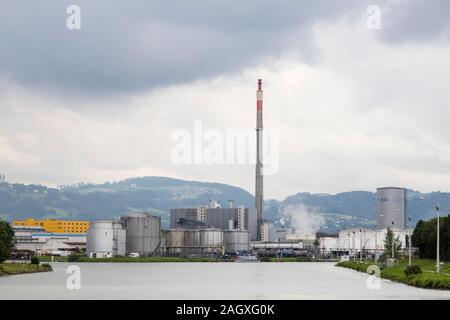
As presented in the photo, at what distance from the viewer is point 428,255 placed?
19300cm

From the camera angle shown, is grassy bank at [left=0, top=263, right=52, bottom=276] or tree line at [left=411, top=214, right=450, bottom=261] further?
tree line at [left=411, top=214, right=450, bottom=261]

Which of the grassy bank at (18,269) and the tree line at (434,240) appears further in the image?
the tree line at (434,240)

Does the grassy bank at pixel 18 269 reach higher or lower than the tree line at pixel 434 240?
lower

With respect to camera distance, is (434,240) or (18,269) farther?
(434,240)

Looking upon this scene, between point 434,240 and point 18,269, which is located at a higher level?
point 434,240

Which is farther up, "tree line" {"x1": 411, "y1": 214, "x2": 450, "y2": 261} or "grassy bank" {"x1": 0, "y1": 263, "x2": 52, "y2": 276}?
"tree line" {"x1": 411, "y1": 214, "x2": 450, "y2": 261}
